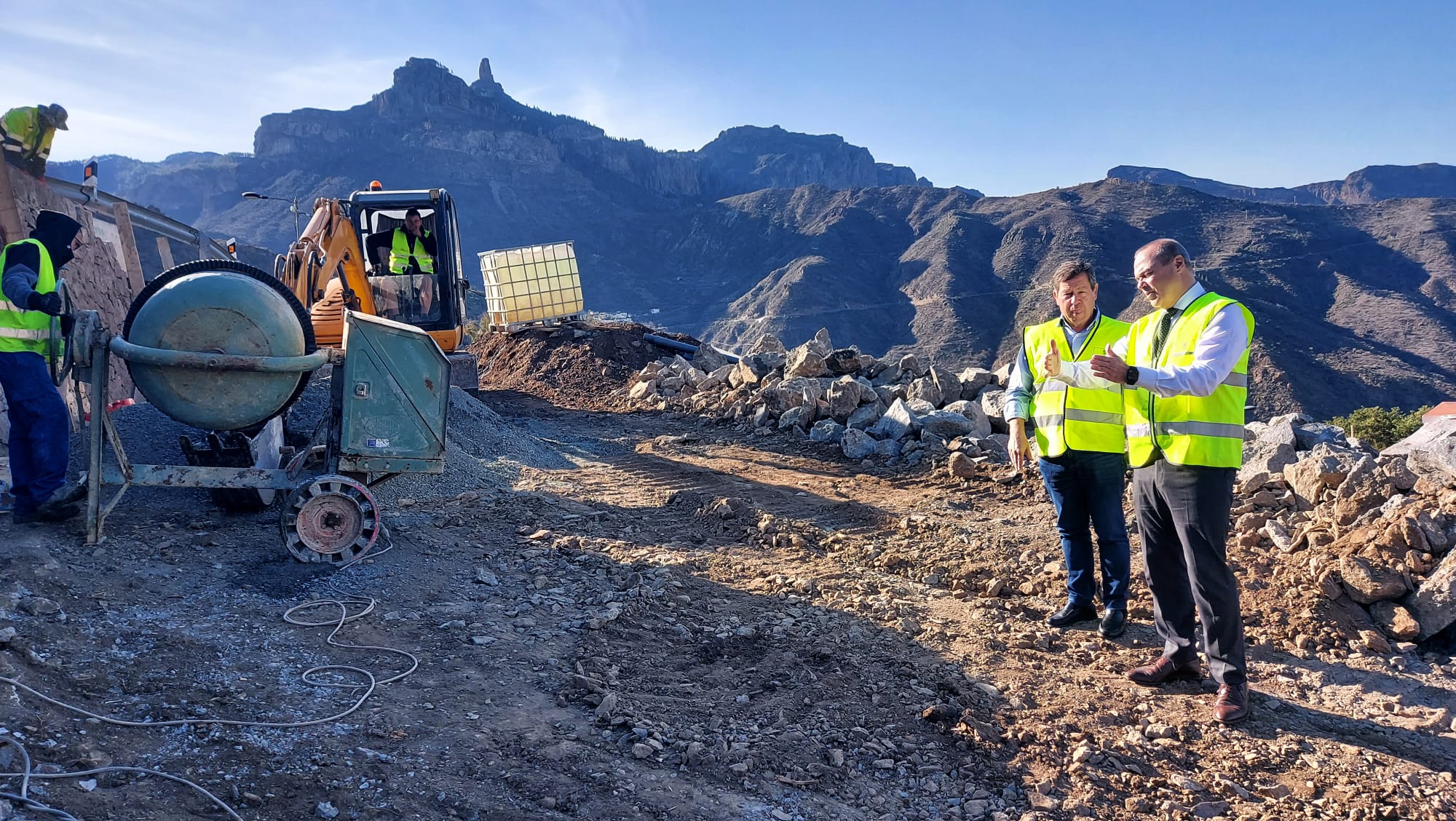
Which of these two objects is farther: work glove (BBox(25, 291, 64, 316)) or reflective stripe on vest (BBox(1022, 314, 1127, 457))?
work glove (BBox(25, 291, 64, 316))

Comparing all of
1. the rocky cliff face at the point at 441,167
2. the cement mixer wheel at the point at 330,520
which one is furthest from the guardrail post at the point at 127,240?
the rocky cliff face at the point at 441,167

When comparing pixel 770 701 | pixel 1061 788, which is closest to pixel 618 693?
pixel 770 701

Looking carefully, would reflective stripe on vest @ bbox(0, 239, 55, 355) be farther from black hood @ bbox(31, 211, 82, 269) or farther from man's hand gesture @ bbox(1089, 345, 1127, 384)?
man's hand gesture @ bbox(1089, 345, 1127, 384)

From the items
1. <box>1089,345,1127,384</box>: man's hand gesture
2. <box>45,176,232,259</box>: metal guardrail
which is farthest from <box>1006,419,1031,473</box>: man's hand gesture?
<box>45,176,232,259</box>: metal guardrail

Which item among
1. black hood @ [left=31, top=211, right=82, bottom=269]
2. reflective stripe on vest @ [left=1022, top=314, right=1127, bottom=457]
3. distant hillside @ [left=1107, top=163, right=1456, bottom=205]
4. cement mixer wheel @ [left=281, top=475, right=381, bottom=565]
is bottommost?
cement mixer wheel @ [left=281, top=475, right=381, bottom=565]

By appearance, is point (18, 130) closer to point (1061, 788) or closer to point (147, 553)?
point (147, 553)

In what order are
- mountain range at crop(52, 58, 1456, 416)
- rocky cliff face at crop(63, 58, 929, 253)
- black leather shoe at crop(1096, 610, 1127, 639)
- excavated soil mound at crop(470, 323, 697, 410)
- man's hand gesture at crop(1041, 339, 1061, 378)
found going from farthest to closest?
rocky cliff face at crop(63, 58, 929, 253)
mountain range at crop(52, 58, 1456, 416)
excavated soil mound at crop(470, 323, 697, 410)
black leather shoe at crop(1096, 610, 1127, 639)
man's hand gesture at crop(1041, 339, 1061, 378)

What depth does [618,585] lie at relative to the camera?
4.77m

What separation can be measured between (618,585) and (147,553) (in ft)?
8.50

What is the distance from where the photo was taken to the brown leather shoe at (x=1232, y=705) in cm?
318

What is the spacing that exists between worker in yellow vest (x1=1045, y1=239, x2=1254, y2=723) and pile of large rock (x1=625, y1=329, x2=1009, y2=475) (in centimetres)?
434

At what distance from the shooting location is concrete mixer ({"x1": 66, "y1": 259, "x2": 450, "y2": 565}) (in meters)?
4.44

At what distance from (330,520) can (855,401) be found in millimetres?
6598

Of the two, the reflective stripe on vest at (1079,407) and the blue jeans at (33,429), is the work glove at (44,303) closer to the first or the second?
the blue jeans at (33,429)
